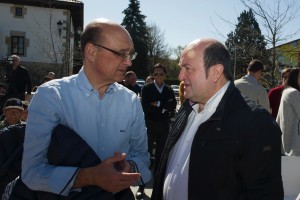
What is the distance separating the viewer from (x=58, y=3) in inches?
1140

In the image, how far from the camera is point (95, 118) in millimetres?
2309

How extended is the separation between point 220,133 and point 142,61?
51.2 meters

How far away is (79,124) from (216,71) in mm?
898

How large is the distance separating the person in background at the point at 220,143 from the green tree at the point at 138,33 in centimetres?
5046

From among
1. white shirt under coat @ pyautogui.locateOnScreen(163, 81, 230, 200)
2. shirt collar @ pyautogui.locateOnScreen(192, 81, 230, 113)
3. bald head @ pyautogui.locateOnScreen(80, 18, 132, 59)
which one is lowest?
white shirt under coat @ pyautogui.locateOnScreen(163, 81, 230, 200)

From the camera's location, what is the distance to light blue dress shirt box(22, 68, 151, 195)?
6.77 feet

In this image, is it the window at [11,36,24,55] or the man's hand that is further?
the window at [11,36,24,55]

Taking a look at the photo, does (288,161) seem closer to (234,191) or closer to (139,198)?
(234,191)

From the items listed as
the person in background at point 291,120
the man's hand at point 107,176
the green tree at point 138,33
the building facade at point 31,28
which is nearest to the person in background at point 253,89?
the person in background at point 291,120

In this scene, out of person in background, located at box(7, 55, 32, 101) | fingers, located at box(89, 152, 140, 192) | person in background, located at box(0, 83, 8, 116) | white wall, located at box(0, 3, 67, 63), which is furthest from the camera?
white wall, located at box(0, 3, 67, 63)

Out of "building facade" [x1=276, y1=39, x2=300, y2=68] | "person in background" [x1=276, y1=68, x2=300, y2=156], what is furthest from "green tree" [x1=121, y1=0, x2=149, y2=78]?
"person in background" [x1=276, y1=68, x2=300, y2=156]

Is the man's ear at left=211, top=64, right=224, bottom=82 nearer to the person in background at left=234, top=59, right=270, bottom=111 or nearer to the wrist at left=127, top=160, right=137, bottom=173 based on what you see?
the wrist at left=127, top=160, right=137, bottom=173

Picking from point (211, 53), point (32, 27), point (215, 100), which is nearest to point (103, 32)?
point (211, 53)

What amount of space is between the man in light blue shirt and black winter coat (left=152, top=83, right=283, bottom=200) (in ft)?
1.26
